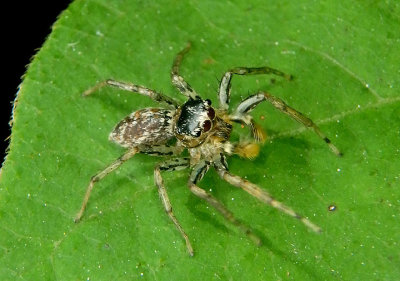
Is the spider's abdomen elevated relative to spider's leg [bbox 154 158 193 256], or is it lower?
elevated

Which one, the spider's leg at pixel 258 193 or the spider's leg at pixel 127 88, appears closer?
the spider's leg at pixel 258 193

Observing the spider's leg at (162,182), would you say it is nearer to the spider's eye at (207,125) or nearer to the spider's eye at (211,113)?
the spider's eye at (207,125)

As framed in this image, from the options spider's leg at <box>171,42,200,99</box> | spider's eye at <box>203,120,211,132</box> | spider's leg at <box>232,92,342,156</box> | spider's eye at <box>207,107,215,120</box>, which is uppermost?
spider's leg at <box>232,92,342,156</box>

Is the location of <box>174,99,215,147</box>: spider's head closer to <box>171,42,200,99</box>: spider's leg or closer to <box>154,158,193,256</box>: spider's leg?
<box>171,42,200,99</box>: spider's leg

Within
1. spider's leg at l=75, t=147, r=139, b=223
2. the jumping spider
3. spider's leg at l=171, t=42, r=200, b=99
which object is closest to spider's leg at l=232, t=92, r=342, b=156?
the jumping spider

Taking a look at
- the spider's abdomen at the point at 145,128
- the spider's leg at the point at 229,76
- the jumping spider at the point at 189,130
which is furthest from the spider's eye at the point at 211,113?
the spider's abdomen at the point at 145,128

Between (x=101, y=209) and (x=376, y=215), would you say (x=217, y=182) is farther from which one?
(x=376, y=215)

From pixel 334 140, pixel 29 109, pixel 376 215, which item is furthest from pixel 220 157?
→ pixel 29 109
